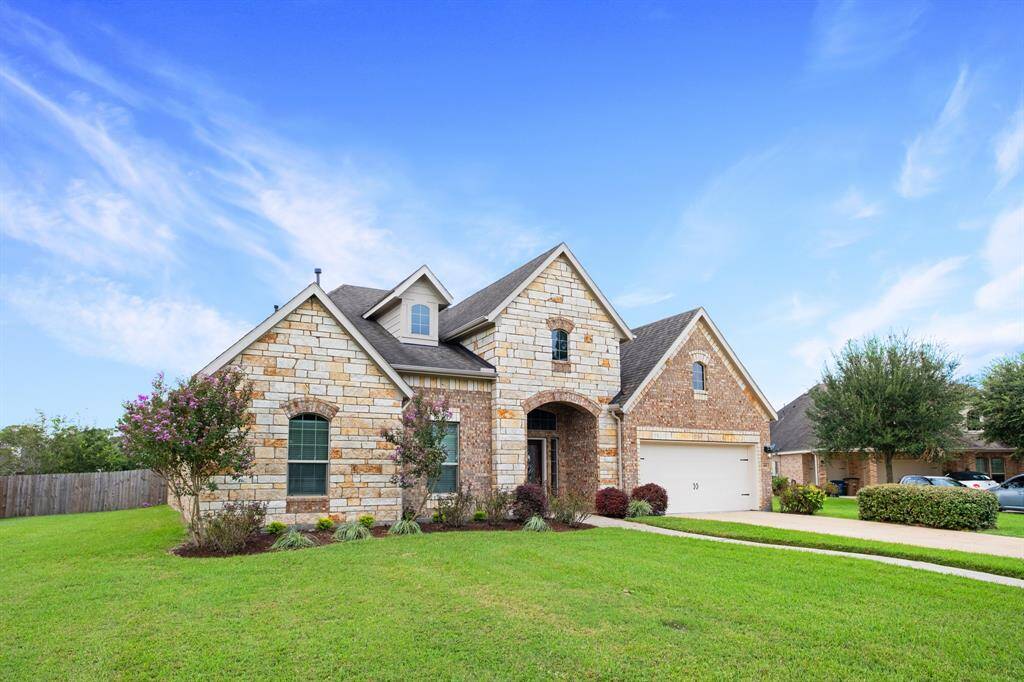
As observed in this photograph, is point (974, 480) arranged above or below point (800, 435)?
below

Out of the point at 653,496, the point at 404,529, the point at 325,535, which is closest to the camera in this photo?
the point at 325,535

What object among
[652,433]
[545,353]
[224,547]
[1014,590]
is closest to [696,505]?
[652,433]

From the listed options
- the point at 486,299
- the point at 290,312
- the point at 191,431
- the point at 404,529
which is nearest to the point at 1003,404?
the point at 486,299

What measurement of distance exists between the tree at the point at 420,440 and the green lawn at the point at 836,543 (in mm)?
6074

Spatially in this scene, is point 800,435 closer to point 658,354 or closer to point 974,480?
point 974,480

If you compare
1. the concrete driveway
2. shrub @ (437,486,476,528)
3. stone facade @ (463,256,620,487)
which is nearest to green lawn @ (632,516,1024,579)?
the concrete driveway

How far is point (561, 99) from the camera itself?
17562mm

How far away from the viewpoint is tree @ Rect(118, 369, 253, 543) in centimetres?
1286

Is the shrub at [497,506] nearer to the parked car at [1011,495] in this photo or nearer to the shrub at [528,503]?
the shrub at [528,503]

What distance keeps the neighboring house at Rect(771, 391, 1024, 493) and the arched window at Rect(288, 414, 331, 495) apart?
29.3m

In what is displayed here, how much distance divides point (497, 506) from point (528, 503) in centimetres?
95

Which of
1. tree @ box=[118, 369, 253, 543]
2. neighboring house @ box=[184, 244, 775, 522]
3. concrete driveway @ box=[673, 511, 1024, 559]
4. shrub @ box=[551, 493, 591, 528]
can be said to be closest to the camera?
tree @ box=[118, 369, 253, 543]

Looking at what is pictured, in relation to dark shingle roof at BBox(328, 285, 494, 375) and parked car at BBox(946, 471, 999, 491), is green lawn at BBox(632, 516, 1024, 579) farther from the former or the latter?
parked car at BBox(946, 471, 999, 491)

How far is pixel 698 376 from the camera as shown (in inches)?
926
